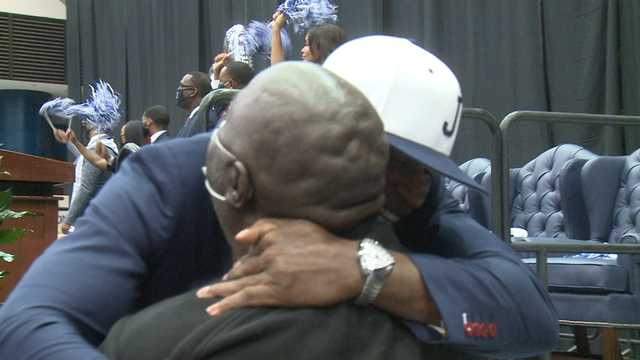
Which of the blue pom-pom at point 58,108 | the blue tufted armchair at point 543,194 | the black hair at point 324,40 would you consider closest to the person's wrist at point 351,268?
the black hair at point 324,40

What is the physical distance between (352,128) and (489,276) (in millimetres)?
278

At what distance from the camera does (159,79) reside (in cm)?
888

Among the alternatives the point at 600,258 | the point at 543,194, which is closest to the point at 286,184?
the point at 600,258

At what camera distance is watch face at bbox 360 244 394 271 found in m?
0.72

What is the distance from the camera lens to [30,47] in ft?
34.5

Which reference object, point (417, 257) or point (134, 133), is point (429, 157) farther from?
point (134, 133)

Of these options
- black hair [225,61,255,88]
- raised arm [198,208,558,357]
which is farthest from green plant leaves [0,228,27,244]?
raised arm [198,208,558,357]

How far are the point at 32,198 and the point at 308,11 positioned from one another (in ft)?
5.08

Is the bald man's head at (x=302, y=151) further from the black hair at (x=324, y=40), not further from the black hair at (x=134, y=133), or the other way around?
the black hair at (x=134, y=133)

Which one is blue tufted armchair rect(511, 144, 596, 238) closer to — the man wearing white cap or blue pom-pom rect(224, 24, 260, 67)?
blue pom-pom rect(224, 24, 260, 67)

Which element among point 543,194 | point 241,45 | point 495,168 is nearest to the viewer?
point 495,168

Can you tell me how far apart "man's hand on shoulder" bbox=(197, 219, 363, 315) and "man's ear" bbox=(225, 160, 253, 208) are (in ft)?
0.08

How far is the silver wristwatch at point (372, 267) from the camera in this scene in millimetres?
712

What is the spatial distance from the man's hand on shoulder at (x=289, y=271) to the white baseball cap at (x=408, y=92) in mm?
136
